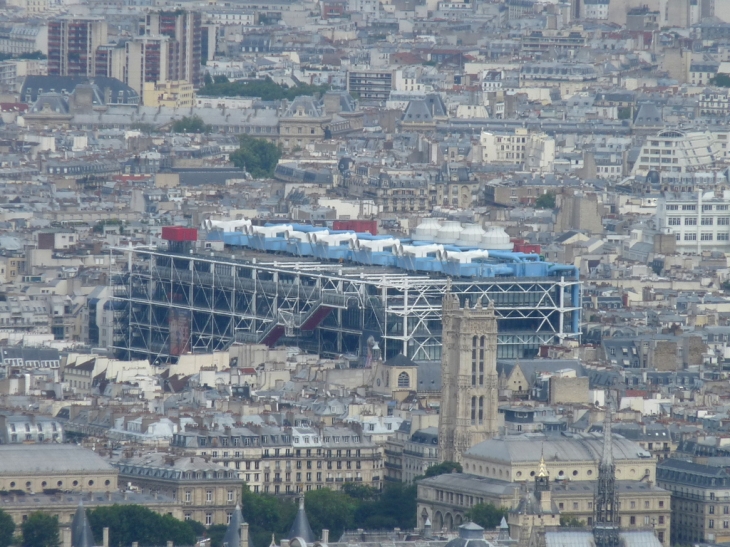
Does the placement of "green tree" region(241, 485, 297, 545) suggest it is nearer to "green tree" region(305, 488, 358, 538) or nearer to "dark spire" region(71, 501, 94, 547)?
"green tree" region(305, 488, 358, 538)

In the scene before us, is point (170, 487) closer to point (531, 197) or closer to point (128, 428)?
point (128, 428)

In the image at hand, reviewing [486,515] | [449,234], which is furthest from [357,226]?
[486,515]

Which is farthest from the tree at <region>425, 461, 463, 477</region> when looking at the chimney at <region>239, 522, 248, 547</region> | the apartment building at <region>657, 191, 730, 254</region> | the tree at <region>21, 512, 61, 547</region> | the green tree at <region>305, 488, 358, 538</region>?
the apartment building at <region>657, 191, 730, 254</region>

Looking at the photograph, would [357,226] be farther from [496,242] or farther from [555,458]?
[555,458]

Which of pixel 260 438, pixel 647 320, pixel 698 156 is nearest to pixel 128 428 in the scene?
pixel 260 438

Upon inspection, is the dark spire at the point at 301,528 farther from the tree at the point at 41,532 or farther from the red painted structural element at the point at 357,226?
the red painted structural element at the point at 357,226

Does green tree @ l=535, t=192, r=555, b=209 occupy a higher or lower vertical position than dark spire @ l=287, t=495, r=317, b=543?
higher
